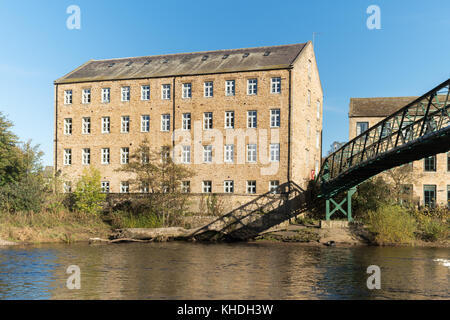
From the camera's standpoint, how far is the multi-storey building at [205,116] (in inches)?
1428

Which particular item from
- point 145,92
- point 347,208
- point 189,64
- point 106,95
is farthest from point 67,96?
point 347,208

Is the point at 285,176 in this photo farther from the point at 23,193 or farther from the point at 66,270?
the point at 66,270

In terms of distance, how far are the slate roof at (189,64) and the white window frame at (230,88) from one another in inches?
34.8

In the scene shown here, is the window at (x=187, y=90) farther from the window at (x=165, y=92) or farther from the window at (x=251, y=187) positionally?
the window at (x=251, y=187)

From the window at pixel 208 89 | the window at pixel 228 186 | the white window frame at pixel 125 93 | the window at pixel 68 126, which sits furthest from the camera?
the window at pixel 68 126

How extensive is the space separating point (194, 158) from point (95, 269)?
62.6 feet

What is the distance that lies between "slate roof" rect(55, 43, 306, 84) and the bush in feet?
41.3

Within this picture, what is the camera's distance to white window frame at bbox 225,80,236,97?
37344mm

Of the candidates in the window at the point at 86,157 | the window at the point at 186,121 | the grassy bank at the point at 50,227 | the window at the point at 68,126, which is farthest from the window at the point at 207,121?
the window at the point at 68,126

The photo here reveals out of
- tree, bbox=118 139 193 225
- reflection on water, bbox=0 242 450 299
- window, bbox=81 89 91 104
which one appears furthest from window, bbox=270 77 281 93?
window, bbox=81 89 91 104

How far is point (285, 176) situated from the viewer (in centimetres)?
3559

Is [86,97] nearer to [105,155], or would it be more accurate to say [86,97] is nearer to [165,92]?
[105,155]
